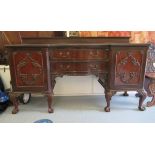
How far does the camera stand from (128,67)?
6.81 feet

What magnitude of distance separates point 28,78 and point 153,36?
188 cm

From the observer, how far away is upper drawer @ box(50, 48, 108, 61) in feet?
6.69

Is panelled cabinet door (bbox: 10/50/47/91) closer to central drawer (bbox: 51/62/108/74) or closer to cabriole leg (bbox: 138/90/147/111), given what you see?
central drawer (bbox: 51/62/108/74)

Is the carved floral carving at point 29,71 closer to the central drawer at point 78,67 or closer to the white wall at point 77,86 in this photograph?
the central drawer at point 78,67

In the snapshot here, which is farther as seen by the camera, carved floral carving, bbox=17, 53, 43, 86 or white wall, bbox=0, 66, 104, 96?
white wall, bbox=0, 66, 104, 96

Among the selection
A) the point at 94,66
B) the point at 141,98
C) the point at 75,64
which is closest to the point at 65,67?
the point at 75,64

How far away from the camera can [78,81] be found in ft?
8.86

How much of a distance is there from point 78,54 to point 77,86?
0.80 metres

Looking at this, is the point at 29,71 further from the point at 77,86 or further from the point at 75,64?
the point at 77,86

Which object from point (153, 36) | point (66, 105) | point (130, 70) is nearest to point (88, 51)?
point (130, 70)

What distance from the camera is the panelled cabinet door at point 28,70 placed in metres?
2.01

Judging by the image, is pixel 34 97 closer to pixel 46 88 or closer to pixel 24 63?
pixel 46 88

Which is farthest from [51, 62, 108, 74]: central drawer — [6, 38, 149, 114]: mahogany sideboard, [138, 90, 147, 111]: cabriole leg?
[138, 90, 147, 111]: cabriole leg

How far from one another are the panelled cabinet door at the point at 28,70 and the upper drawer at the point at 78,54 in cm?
15
